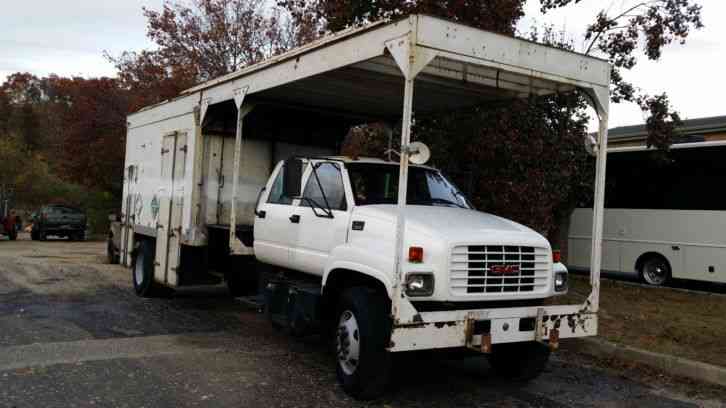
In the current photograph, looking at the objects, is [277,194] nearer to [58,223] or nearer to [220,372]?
[220,372]

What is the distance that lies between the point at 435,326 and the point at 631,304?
22.6 ft

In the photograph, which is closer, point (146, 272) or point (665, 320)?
point (665, 320)

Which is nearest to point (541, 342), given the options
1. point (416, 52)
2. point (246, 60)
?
point (416, 52)

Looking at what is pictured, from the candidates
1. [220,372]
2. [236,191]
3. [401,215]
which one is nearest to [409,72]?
[401,215]

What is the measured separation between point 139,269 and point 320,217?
5482mm

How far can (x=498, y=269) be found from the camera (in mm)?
5641

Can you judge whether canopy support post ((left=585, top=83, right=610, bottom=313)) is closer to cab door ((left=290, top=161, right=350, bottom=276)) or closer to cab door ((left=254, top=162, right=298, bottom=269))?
cab door ((left=290, top=161, right=350, bottom=276))

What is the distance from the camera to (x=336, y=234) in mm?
6383

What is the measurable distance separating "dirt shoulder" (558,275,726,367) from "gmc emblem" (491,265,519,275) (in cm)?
274

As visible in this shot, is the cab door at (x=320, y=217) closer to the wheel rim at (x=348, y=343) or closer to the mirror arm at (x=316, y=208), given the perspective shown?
the mirror arm at (x=316, y=208)

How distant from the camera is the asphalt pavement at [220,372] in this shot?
5.58 meters

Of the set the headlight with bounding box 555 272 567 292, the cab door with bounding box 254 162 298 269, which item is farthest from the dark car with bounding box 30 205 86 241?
the headlight with bounding box 555 272 567 292

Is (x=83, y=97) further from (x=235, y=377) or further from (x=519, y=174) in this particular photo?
(x=235, y=377)

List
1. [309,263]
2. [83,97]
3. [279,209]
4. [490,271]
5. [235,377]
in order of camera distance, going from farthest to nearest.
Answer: [83,97], [279,209], [309,263], [235,377], [490,271]
